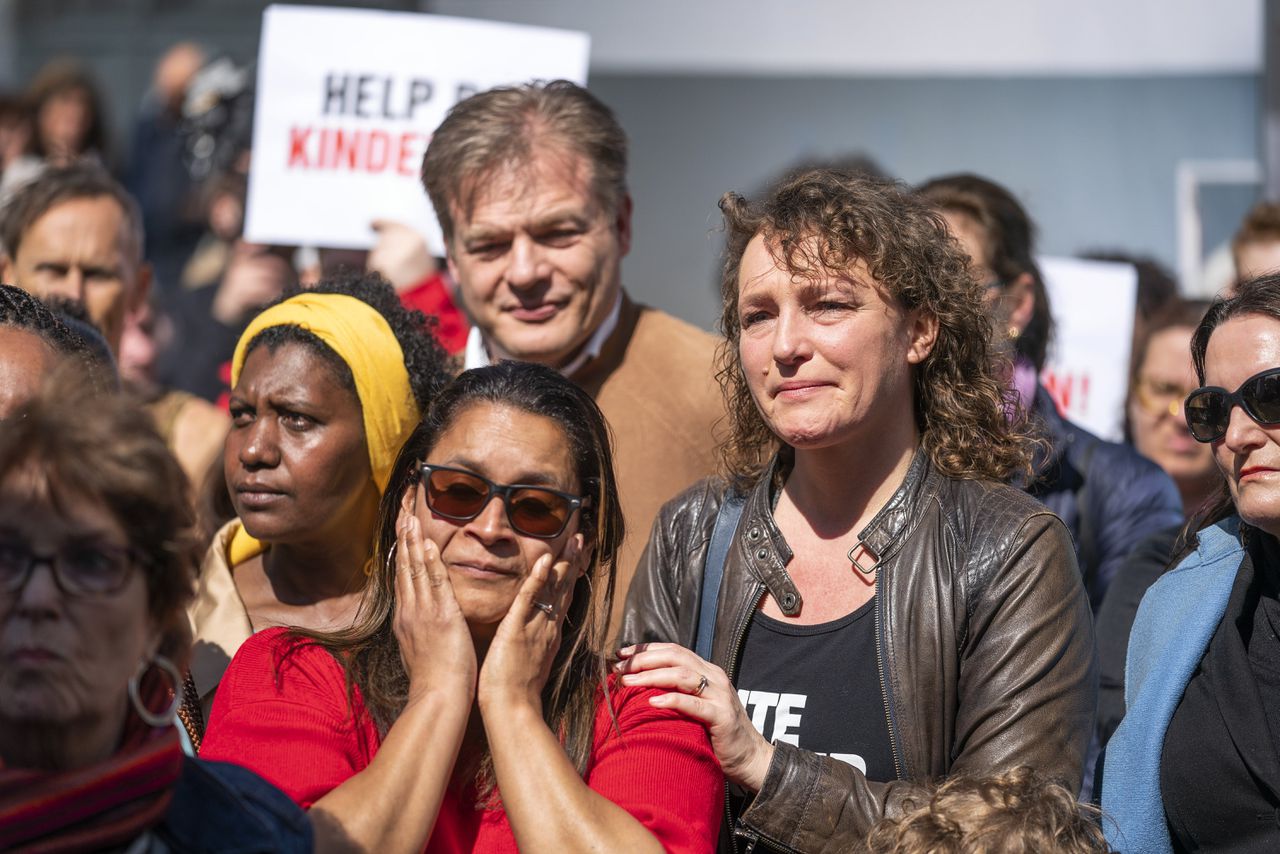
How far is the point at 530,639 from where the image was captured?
107 inches

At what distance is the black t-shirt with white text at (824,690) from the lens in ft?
9.88

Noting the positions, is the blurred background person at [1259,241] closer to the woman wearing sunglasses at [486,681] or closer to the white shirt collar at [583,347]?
the white shirt collar at [583,347]

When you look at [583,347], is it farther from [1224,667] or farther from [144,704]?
[144,704]

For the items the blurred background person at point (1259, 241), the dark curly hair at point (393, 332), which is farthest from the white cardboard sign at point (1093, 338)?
the dark curly hair at point (393, 332)

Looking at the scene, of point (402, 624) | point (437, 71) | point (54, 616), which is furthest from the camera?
point (437, 71)

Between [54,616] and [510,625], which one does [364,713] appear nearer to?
[510,625]

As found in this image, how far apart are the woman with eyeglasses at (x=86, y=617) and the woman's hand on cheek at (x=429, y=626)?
2.09 feet

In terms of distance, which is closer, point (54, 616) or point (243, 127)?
point (54, 616)

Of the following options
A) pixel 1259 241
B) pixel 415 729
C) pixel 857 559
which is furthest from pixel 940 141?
pixel 415 729

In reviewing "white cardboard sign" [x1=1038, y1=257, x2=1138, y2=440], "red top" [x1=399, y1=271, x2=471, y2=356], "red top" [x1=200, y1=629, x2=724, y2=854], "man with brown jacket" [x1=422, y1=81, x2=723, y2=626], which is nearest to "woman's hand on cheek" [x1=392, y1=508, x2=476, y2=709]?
"red top" [x1=200, y1=629, x2=724, y2=854]

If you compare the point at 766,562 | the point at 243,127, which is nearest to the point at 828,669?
the point at 766,562

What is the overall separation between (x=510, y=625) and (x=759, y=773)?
21.3 inches

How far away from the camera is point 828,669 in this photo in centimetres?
307

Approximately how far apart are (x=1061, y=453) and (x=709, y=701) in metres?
1.90
